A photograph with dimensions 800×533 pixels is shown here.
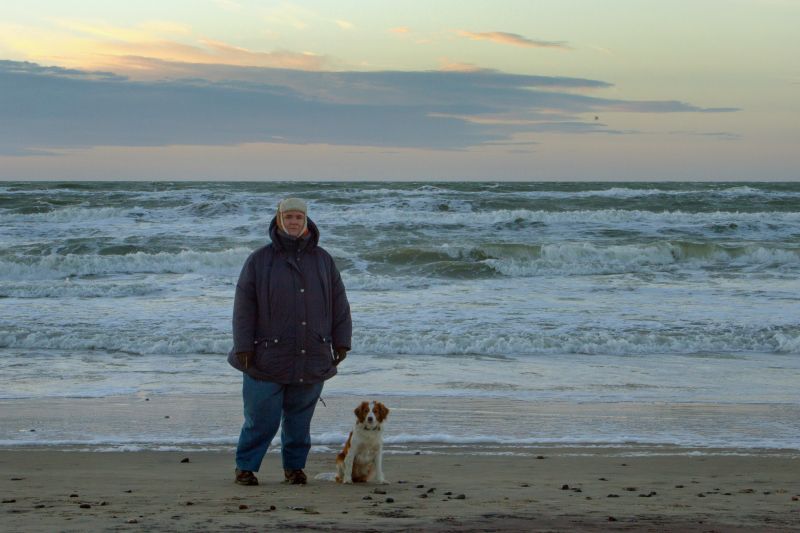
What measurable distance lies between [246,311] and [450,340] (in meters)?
6.41

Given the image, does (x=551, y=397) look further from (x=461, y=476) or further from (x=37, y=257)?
(x=37, y=257)

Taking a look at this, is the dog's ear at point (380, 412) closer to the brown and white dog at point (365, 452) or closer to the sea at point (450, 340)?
the brown and white dog at point (365, 452)

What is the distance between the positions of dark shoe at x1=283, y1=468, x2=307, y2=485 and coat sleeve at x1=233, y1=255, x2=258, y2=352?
822 mm

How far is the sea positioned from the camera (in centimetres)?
725

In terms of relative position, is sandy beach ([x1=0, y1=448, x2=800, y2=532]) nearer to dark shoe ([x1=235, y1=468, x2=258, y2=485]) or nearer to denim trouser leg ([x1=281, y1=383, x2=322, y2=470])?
dark shoe ([x1=235, y1=468, x2=258, y2=485])

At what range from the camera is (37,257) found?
21156mm

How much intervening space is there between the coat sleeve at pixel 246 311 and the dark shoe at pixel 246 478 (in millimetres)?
728

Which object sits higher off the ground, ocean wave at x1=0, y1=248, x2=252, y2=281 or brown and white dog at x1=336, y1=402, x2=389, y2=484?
brown and white dog at x1=336, y1=402, x2=389, y2=484

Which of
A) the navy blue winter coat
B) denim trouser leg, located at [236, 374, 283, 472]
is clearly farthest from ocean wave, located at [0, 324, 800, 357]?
the navy blue winter coat

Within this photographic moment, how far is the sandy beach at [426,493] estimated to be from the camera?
407cm

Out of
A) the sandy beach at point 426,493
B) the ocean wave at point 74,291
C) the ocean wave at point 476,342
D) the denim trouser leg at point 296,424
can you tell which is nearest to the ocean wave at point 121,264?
the ocean wave at point 74,291

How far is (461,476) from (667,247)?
60.5ft

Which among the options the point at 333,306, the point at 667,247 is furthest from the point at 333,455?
the point at 667,247

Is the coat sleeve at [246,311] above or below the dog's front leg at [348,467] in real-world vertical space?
above
